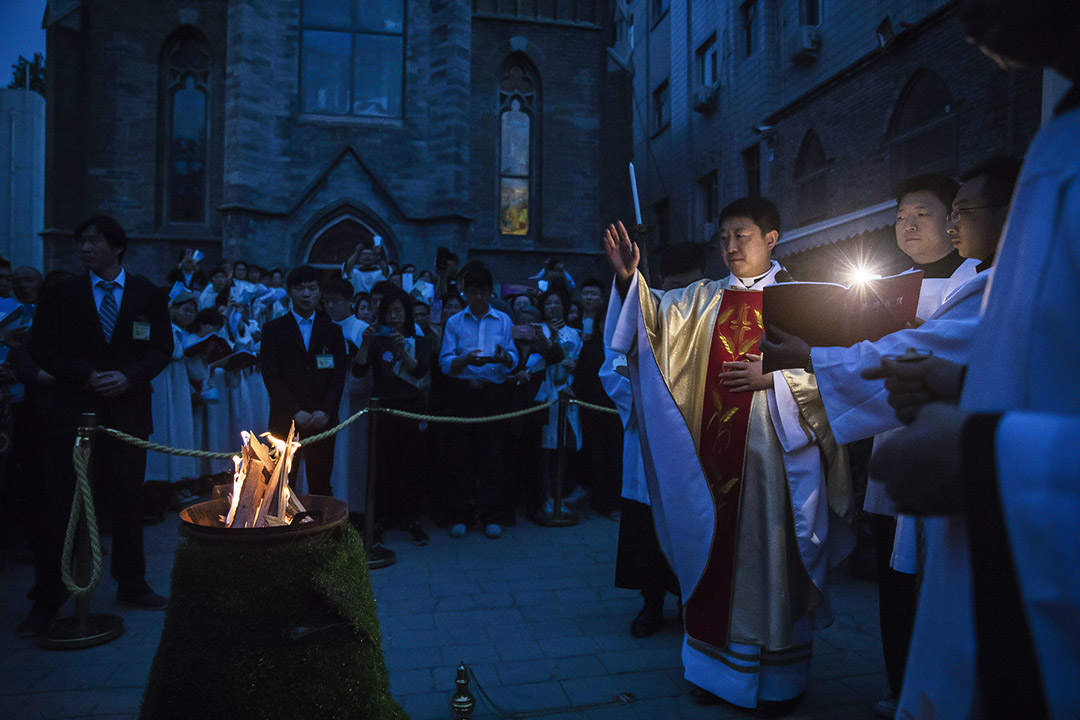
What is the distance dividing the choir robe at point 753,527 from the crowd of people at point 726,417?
0.01 m

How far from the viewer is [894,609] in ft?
9.89

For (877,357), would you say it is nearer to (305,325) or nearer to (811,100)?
(305,325)

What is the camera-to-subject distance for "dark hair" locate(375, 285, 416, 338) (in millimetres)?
6070

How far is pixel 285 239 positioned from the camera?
16609 mm

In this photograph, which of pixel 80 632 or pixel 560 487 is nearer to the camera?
pixel 80 632

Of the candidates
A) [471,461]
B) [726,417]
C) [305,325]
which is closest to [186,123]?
[305,325]

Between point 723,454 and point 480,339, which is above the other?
point 480,339

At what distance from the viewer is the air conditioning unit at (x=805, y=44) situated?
46.9 ft

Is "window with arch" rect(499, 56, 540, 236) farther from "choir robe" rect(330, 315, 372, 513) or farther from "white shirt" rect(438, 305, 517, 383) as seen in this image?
"choir robe" rect(330, 315, 372, 513)

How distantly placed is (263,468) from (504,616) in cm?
206

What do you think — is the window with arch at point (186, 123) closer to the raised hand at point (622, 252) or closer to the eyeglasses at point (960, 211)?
the raised hand at point (622, 252)

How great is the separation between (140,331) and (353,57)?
15.3 meters

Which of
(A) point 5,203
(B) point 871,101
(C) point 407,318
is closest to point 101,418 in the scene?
(C) point 407,318

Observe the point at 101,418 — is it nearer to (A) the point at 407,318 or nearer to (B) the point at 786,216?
(A) the point at 407,318
